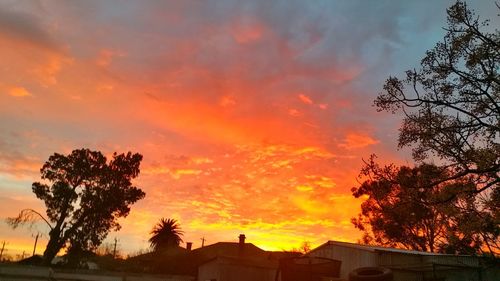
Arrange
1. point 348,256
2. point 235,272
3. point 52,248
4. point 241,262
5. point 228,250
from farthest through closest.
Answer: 1. point 228,250
2. point 52,248
3. point 241,262
4. point 235,272
5. point 348,256

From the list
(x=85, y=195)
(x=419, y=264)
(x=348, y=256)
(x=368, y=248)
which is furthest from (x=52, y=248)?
(x=419, y=264)

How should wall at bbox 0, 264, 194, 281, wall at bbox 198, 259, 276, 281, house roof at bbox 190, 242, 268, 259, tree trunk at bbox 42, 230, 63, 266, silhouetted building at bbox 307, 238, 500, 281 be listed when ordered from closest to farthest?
wall at bbox 0, 264, 194, 281
silhouetted building at bbox 307, 238, 500, 281
wall at bbox 198, 259, 276, 281
tree trunk at bbox 42, 230, 63, 266
house roof at bbox 190, 242, 268, 259

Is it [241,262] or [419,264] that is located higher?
[419,264]

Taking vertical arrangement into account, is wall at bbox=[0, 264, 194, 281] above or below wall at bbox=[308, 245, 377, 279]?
below

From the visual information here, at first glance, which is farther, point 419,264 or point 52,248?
point 52,248

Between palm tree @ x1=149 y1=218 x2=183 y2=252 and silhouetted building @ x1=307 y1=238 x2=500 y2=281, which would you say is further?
palm tree @ x1=149 y1=218 x2=183 y2=252

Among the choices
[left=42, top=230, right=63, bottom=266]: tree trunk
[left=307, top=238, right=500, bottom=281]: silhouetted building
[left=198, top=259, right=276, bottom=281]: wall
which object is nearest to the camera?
[left=307, top=238, right=500, bottom=281]: silhouetted building

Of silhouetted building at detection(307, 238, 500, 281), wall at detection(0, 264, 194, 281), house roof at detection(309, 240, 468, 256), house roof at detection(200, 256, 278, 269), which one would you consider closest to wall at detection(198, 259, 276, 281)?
house roof at detection(200, 256, 278, 269)

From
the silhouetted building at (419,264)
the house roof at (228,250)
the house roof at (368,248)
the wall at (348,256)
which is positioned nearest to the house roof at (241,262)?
the wall at (348,256)

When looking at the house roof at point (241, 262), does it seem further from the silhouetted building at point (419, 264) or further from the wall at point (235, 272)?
the silhouetted building at point (419, 264)

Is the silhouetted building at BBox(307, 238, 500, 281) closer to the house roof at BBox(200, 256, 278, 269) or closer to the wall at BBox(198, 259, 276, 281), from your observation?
the house roof at BBox(200, 256, 278, 269)

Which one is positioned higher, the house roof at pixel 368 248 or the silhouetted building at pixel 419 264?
the house roof at pixel 368 248

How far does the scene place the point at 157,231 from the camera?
5900 cm

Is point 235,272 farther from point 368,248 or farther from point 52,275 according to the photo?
point 52,275
